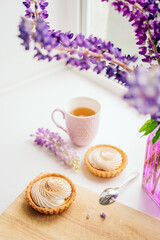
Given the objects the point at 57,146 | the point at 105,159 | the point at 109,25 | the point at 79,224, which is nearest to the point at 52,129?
the point at 57,146

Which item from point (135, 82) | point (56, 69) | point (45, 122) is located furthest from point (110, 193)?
point (56, 69)

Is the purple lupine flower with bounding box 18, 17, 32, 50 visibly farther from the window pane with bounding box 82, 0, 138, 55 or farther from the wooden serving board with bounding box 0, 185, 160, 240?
the window pane with bounding box 82, 0, 138, 55

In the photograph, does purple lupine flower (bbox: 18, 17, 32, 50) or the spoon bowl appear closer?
purple lupine flower (bbox: 18, 17, 32, 50)

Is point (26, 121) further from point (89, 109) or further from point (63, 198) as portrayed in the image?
point (63, 198)

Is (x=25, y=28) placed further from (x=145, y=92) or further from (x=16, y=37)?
(x=16, y=37)

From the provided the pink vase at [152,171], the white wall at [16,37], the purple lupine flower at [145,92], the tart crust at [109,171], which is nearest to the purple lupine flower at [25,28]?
the purple lupine flower at [145,92]

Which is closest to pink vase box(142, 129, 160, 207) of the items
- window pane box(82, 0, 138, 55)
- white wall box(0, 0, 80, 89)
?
window pane box(82, 0, 138, 55)
